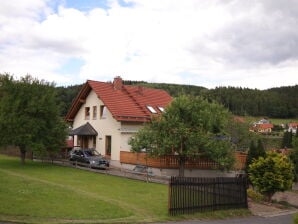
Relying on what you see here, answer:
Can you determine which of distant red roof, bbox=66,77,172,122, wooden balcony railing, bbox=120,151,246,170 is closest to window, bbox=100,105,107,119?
distant red roof, bbox=66,77,172,122

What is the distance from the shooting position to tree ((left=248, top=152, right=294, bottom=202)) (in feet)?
75.3

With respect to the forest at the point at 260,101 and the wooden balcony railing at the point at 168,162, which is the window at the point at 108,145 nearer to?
the wooden balcony railing at the point at 168,162

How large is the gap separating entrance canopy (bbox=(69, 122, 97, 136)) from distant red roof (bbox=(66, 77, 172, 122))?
311cm

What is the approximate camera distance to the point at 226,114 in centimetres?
3002

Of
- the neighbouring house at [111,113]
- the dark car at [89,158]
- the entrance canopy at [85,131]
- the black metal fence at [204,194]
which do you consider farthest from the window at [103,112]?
the black metal fence at [204,194]

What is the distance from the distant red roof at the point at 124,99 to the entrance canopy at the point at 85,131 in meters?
3.11

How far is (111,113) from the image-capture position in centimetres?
3781

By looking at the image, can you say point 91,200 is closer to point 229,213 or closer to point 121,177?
point 229,213

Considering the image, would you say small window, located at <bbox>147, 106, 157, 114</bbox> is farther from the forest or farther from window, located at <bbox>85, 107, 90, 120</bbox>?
the forest

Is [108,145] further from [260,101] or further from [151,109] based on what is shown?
[260,101]

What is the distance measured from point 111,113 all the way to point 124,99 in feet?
11.7

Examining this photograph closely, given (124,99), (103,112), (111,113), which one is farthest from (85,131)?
(111,113)

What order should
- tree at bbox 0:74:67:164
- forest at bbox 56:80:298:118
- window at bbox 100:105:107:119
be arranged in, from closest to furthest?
tree at bbox 0:74:67:164, window at bbox 100:105:107:119, forest at bbox 56:80:298:118

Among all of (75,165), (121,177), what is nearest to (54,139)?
(75,165)
